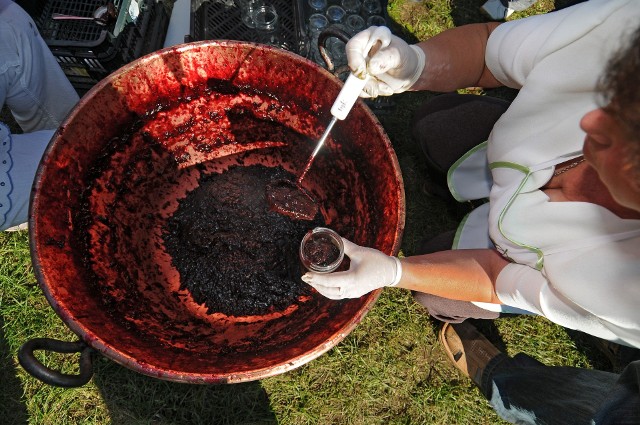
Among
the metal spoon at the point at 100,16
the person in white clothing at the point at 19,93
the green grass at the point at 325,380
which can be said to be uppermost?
the metal spoon at the point at 100,16

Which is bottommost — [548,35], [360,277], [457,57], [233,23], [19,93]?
[360,277]

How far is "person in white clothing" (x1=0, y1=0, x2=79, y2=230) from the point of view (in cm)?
155

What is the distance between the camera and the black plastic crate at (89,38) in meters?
1.75

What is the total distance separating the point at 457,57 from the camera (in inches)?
58.0

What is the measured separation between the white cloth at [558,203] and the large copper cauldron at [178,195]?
330 mm

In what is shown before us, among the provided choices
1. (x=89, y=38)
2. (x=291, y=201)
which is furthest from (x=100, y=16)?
(x=291, y=201)

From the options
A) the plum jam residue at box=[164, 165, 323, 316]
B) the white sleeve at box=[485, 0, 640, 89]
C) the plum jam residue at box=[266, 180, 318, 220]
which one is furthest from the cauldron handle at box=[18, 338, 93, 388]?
the white sleeve at box=[485, 0, 640, 89]

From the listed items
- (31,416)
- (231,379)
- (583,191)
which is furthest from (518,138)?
(31,416)

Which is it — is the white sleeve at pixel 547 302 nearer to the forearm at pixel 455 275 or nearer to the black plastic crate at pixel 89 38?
the forearm at pixel 455 275

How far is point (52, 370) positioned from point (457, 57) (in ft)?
4.62

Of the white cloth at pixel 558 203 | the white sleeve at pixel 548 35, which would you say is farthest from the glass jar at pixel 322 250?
the white sleeve at pixel 548 35

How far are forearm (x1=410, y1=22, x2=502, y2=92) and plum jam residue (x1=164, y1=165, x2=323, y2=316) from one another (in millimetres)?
629

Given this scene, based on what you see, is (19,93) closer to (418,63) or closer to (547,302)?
(418,63)

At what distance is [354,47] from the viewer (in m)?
1.32
